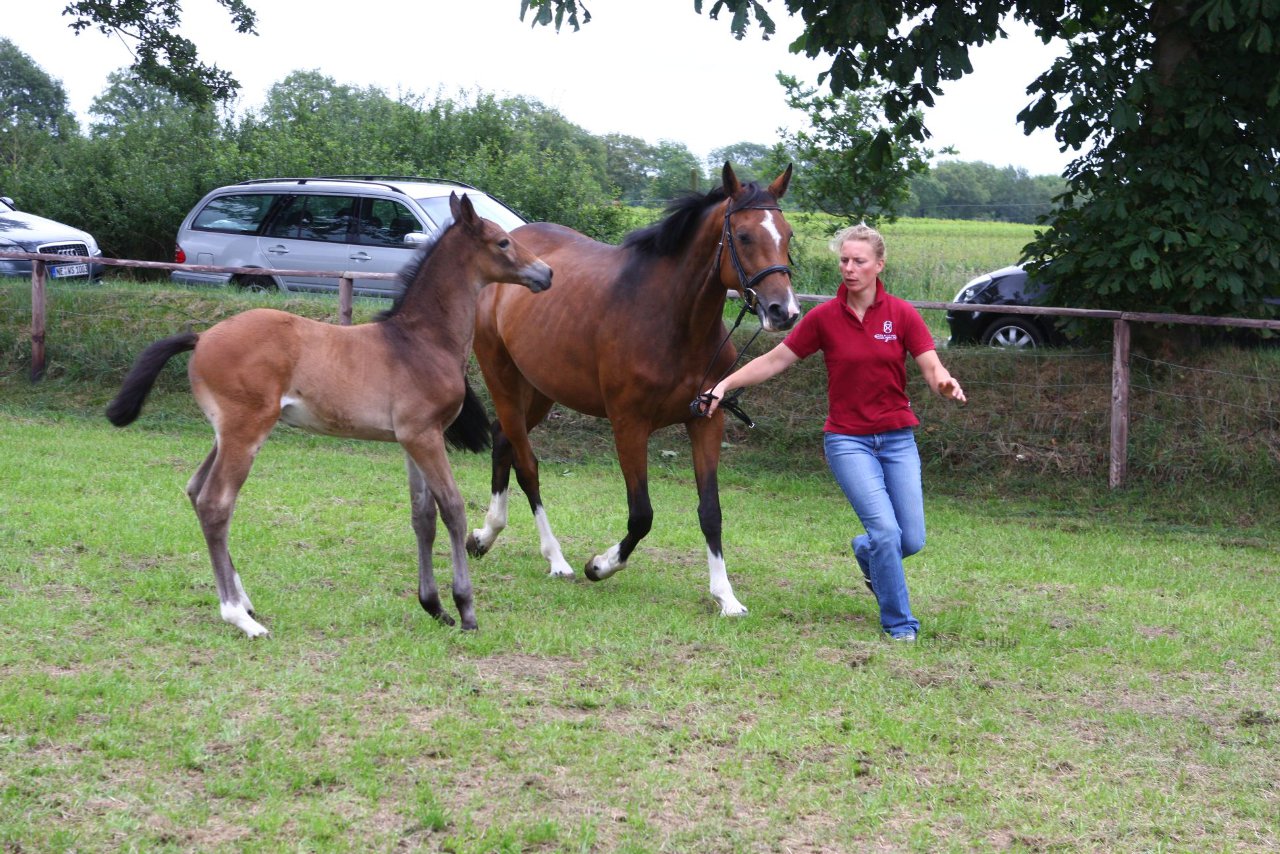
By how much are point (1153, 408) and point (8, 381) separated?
1156 centimetres

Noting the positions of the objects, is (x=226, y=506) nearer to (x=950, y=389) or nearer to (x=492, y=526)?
(x=492, y=526)

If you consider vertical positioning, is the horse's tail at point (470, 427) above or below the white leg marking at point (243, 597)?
above

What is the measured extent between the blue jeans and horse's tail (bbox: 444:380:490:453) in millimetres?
1868

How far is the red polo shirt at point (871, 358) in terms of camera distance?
6215 millimetres

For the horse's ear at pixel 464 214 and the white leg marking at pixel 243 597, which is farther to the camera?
the horse's ear at pixel 464 214

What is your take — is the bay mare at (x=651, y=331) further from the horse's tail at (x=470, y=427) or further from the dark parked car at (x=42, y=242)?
the dark parked car at (x=42, y=242)

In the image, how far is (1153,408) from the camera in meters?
11.0

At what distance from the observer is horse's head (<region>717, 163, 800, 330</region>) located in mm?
6211

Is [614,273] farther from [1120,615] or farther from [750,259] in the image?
[1120,615]

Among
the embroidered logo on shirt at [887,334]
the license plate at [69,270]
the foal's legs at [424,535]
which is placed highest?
the license plate at [69,270]

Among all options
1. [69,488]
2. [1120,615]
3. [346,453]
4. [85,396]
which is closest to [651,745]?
[1120,615]

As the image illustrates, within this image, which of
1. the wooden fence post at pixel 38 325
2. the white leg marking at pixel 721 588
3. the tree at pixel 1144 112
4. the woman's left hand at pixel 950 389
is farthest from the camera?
the wooden fence post at pixel 38 325

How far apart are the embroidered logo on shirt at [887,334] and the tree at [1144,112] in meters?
4.12

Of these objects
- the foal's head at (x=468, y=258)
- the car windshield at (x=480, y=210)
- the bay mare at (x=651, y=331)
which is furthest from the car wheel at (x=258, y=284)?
the foal's head at (x=468, y=258)
